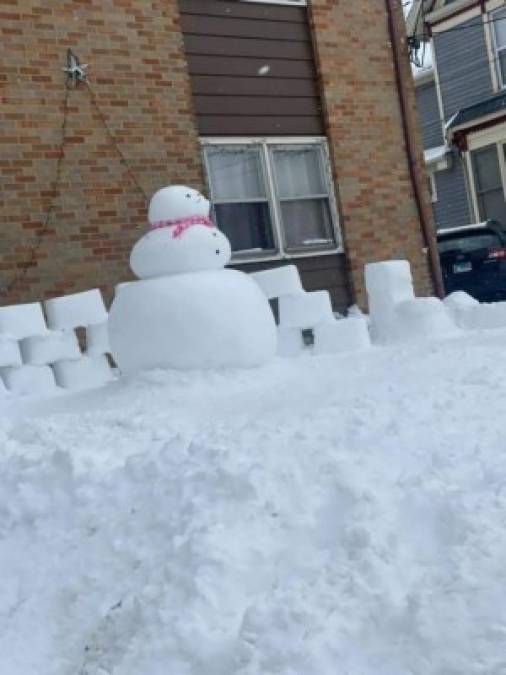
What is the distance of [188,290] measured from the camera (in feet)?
17.5

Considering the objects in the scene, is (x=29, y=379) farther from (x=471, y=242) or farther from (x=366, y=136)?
(x=471, y=242)

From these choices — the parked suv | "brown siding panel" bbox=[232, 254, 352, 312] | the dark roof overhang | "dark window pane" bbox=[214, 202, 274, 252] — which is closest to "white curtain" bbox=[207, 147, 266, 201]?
"dark window pane" bbox=[214, 202, 274, 252]

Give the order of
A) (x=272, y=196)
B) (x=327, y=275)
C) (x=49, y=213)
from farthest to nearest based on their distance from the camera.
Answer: (x=327, y=275), (x=272, y=196), (x=49, y=213)

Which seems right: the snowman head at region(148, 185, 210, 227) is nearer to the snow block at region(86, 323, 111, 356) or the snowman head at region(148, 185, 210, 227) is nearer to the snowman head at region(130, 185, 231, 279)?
the snowman head at region(130, 185, 231, 279)

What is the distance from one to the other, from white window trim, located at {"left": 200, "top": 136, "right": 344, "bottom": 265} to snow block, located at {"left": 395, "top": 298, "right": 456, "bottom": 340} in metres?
2.42

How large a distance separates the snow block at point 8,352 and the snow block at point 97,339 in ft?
2.04

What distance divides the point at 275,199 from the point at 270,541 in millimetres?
6774

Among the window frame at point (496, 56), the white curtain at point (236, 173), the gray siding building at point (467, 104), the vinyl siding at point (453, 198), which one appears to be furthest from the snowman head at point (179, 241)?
the vinyl siding at point (453, 198)

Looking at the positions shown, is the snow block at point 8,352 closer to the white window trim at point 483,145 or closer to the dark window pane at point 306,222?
the dark window pane at point 306,222

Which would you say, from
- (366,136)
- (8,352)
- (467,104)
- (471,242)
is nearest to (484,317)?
(366,136)

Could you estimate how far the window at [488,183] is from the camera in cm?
2034

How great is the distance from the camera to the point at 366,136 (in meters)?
9.84

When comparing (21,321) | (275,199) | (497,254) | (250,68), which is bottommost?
(497,254)

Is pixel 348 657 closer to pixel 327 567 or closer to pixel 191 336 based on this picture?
pixel 327 567
